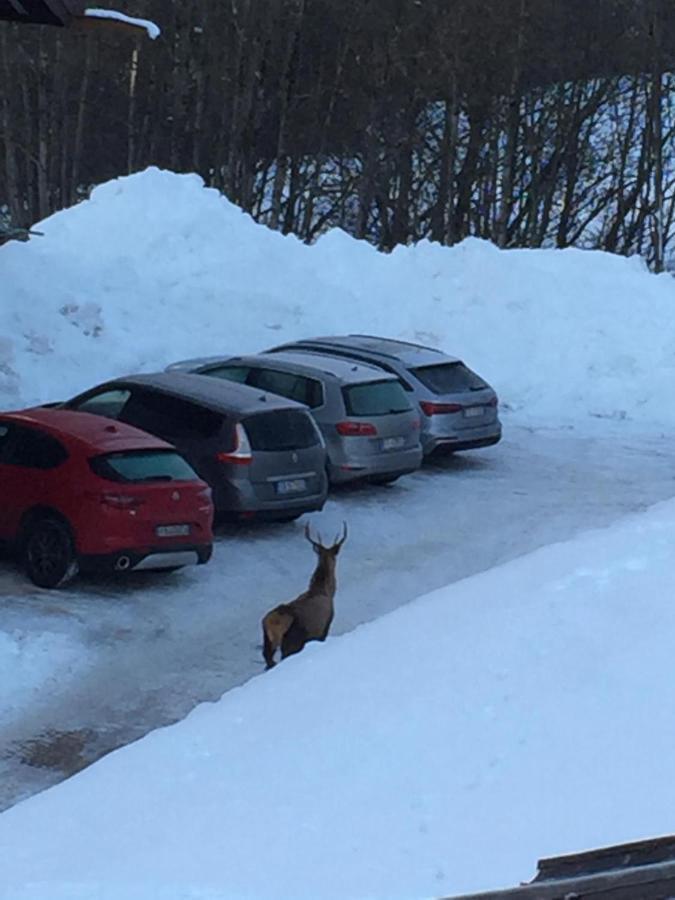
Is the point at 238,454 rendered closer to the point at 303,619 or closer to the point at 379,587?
the point at 379,587

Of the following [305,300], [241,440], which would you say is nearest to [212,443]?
[241,440]

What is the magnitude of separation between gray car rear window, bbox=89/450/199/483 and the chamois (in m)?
2.60

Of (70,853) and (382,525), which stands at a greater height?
(70,853)

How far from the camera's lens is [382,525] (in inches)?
617

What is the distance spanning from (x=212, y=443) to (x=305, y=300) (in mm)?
10771

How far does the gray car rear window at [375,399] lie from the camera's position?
1677cm

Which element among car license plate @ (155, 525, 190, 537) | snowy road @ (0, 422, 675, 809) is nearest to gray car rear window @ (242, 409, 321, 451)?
snowy road @ (0, 422, 675, 809)

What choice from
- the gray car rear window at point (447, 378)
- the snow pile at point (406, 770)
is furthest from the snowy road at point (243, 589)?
the gray car rear window at point (447, 378)

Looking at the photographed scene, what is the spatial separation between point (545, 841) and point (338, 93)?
37.0m

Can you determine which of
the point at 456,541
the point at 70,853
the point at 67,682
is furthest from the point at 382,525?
the point at 70,853

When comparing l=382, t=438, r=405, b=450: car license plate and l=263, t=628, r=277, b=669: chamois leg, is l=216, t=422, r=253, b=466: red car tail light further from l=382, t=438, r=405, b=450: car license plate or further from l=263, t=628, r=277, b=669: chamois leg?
l=263, t=628, r=277, b=669: chamois leg

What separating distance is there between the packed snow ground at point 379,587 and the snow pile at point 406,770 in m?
0.02

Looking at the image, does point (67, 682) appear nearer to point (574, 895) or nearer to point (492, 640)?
point (492, 640)

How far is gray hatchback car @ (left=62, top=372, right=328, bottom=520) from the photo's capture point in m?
14.5
